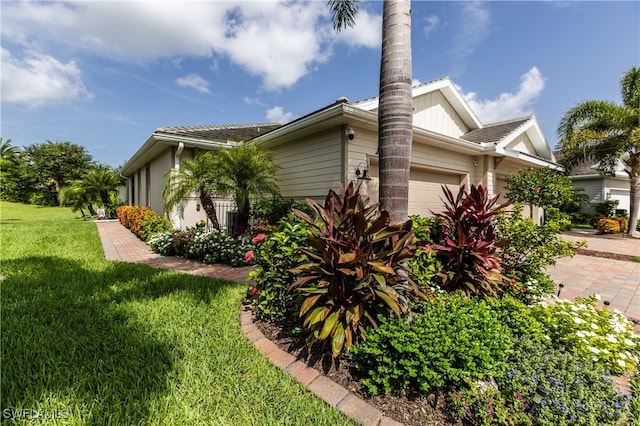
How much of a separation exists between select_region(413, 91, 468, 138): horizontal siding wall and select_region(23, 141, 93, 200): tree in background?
38.8m

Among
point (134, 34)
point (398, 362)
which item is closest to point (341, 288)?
point (398, 362)

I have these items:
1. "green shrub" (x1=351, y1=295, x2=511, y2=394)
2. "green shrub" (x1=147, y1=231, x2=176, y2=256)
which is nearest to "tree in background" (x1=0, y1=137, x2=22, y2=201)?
"green shrub" (x1=147, y1=231, x2=176, y2=256)

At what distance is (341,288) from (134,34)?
298 inches

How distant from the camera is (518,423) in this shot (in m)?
1.90

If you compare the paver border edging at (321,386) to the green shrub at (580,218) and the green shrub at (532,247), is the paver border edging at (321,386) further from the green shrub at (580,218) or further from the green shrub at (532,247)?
the green shrub at (580,218)

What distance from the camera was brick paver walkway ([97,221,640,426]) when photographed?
2133 mm

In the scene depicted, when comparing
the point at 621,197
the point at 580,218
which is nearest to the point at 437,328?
the point at 580,218

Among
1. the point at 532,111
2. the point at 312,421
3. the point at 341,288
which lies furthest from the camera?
the point at 532,111

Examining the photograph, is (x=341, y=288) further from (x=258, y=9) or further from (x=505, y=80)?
(x=505, y=80)

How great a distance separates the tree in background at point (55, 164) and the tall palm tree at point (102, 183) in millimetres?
17276

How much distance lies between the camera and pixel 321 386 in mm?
2283

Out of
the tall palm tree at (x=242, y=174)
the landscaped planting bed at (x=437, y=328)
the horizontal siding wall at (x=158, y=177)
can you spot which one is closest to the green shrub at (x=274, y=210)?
the tall palm tree at (x=242, y=174)

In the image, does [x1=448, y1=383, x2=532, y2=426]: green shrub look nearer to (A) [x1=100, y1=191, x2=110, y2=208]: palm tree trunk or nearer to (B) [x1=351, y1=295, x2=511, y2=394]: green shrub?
(B) [x1=351, y1=295, x2=511, y2=394]: green shrub

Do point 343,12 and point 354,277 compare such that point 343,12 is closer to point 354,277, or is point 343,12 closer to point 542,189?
point 354,277
